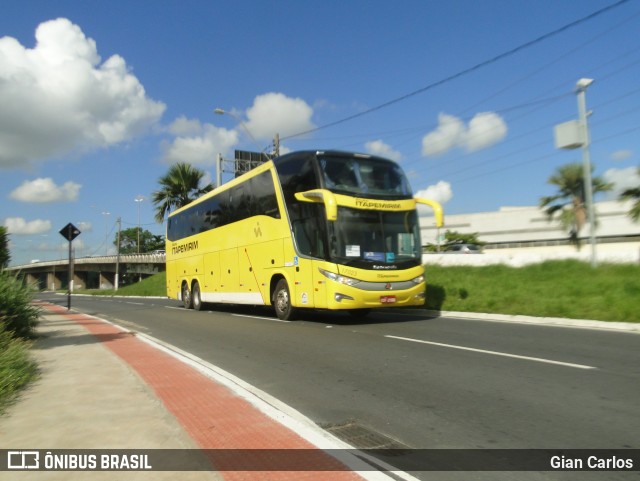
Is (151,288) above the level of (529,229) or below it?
Result: below

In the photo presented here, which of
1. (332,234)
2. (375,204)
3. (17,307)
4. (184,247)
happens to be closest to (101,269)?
(184,247)

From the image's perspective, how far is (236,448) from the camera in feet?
13.3

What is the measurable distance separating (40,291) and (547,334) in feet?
38.2

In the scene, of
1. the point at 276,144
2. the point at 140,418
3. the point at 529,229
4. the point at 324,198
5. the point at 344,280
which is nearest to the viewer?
the point at 140,418

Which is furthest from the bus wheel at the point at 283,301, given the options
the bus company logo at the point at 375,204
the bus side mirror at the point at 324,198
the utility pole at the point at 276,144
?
the utility pole at the point at 276,144

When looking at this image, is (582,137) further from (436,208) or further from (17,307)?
(17,307)

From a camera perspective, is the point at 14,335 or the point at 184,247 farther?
the point at 184,247

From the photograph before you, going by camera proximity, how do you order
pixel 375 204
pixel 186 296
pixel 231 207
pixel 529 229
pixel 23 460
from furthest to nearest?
pixel 529 229 < pixel 186 296 < pixel 231 207 < pixel 375 204 < pixel 23 460

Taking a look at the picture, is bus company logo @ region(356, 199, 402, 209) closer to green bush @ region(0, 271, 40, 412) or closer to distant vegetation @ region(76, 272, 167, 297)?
green bush @ region(0, 271, 40, 412)

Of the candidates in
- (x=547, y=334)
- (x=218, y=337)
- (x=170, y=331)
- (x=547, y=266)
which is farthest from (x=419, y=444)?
(x=547, y=266)

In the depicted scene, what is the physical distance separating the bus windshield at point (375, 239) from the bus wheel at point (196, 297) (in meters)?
10.8

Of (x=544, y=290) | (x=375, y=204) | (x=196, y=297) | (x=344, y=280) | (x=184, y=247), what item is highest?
(x=375, y=204)

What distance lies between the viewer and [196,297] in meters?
21.3

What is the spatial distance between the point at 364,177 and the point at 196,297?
11.6 meters
